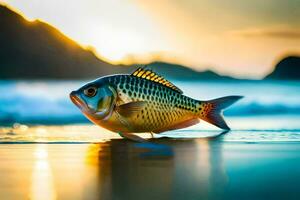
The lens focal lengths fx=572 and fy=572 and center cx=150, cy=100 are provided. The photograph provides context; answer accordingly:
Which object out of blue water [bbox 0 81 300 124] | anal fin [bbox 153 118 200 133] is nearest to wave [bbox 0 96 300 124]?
blue water [bbox 0 81 300 124]

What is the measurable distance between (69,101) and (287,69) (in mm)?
788

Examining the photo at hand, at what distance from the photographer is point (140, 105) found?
1.44 m

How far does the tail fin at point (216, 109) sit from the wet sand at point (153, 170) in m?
0.05

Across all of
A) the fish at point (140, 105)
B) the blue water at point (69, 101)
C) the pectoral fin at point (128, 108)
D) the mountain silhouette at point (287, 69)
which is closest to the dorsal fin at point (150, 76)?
the fish at point (140, 105)

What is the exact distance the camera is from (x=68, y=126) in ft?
5.97

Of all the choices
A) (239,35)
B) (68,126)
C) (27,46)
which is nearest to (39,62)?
(27,46)

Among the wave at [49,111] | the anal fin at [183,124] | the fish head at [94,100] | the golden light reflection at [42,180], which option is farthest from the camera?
the wave at [49,111]

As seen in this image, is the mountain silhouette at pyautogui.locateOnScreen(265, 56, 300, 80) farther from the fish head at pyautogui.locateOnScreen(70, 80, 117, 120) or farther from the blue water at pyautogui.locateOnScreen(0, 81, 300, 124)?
the fish head at pyautogui.locateOnScreen(70, 80, 117, 120)

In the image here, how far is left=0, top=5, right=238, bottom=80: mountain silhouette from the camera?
6.40ft

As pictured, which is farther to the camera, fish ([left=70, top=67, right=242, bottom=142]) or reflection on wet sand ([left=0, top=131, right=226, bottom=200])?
fish ([left=70, top=67, right=242, bottom=142])

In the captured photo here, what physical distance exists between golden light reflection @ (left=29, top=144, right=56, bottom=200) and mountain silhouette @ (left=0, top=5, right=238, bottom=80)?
697mm

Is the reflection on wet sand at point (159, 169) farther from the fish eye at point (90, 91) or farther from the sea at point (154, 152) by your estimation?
the fish eye at point (90, 91)

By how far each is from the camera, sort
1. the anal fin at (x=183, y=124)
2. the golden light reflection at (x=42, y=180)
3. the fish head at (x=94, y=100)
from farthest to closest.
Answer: the anal fin at (x=183, y=124)
the fish head at (x=94, y=100)
the golden light reflection at (x=42, y=180)

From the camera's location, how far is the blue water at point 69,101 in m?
1.88
